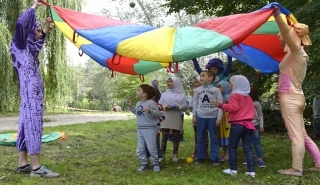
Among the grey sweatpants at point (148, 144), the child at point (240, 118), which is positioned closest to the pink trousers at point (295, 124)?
the child at point (240, 118)

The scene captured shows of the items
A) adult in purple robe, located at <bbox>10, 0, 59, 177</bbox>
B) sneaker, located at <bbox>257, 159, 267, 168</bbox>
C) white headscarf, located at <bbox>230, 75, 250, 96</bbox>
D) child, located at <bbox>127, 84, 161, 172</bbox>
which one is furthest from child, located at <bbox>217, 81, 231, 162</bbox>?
adult in purple robe, located at <bbox>10, 0, 59, 177</bbox>

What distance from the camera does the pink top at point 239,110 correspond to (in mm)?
4203

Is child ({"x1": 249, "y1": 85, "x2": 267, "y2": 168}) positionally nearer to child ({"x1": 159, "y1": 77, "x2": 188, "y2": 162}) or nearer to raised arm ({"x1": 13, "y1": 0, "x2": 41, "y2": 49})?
child ({"x1": 159, "y1": 77, "x2": 188, "y2": 162})

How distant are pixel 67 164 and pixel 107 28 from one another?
2.04 metres

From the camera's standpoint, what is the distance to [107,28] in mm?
4391

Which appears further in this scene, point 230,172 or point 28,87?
point 230,172

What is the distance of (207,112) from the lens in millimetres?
4824

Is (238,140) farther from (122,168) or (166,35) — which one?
(122,168)

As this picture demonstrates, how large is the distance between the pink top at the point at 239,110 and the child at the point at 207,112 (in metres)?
0.47

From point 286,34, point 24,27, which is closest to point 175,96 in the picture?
point 286,34

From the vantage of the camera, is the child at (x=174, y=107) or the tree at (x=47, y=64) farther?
the tree at (x=47, y=64)

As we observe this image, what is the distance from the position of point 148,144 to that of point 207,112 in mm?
896

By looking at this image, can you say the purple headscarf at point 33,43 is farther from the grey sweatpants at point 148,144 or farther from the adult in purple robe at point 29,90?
the grey sweatpants at point 148,144

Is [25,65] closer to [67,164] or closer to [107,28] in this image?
[107,28]
